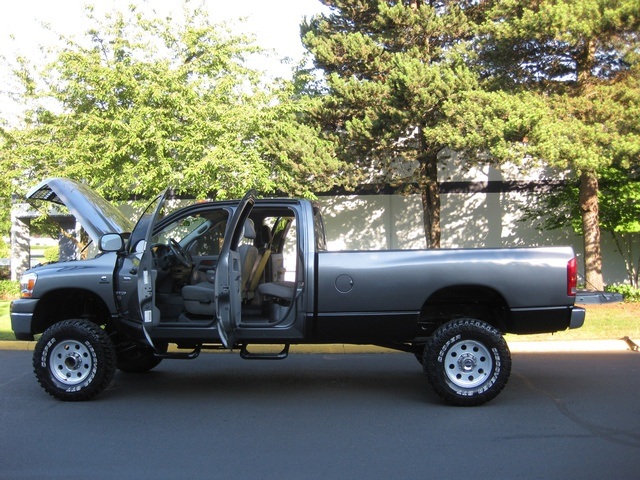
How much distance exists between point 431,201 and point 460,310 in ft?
36.4

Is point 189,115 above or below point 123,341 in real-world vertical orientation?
above

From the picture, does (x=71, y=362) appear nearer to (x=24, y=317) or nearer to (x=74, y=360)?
(x=74, y=360)

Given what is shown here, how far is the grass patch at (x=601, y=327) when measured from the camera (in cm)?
1056

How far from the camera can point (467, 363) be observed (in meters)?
6.69

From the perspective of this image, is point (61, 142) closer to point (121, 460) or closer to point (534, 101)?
point (534, 101)

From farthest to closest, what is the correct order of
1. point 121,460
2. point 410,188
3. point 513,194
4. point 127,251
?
point 513,194 < point 410,188 < point 127,251 < point 121,460

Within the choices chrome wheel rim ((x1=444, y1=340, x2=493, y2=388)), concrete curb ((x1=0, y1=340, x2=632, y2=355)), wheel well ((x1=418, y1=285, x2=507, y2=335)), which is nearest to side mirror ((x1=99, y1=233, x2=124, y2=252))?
wheel well ((x1=418, y1=285, x2=507, y2=335))

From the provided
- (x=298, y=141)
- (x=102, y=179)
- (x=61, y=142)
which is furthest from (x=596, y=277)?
(x=61, y=142)

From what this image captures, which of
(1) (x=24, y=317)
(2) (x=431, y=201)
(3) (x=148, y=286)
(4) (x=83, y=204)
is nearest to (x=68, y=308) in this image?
(1) (x=24, y=317)

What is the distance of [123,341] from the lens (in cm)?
760

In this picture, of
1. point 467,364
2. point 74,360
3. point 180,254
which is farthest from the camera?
point 180,254

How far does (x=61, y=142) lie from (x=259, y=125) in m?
4.70

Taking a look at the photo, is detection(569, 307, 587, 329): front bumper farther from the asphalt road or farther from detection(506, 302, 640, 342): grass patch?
detection(506, 302, 640, 342): grass patch

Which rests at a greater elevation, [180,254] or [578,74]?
[578,74]
